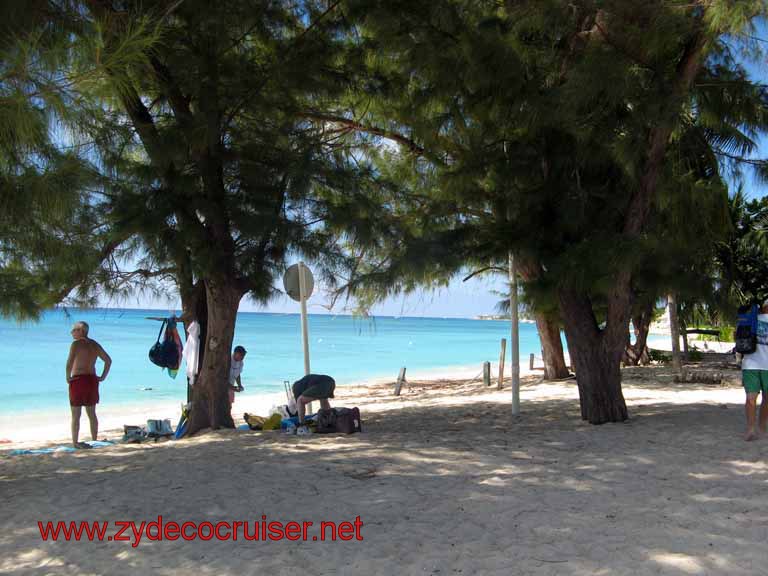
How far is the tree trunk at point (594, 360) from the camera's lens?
6.89 m

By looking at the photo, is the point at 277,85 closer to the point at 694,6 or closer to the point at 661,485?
the point at 694,6

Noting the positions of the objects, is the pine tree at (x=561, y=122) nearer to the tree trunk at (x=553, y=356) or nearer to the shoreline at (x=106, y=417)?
the shoreline at (x=106, y=417)

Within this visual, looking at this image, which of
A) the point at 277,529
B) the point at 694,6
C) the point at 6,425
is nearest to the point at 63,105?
the point at 277,529

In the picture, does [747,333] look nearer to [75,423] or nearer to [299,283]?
[299,283]

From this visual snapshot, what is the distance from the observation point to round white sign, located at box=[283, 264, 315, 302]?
699cm

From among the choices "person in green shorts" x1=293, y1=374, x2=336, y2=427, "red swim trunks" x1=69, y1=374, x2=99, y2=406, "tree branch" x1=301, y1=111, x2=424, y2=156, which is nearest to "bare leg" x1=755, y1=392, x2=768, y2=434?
"person in green shorts" x1=293, y1=374, x2=336, y2=427

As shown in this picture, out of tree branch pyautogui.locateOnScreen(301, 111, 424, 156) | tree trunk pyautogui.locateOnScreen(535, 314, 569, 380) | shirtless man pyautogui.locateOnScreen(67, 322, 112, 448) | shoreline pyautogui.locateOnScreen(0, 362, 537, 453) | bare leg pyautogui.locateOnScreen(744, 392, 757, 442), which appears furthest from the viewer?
tree trunk pyautogui.locateOnScreen(535, 314, 569, 380)

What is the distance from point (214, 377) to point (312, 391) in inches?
52.2

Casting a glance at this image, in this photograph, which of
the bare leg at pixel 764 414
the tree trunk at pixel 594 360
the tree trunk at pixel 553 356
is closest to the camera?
the bare leg at pixel 764 414

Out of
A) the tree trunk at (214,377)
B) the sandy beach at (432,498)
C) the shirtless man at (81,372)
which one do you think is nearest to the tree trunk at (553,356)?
the sandy beach at (432,498)

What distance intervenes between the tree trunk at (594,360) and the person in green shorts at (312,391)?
2.76 meters

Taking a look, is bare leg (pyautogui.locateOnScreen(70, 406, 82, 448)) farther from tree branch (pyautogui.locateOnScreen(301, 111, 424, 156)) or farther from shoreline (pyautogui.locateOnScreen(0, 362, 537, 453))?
tree branch (pyautogui.locateOnScreen(301, 111, 424, 156))

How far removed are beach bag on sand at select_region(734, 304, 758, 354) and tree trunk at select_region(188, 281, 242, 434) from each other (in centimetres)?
514

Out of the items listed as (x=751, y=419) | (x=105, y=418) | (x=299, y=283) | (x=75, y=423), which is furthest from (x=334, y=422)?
(x=105, y=418)
